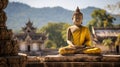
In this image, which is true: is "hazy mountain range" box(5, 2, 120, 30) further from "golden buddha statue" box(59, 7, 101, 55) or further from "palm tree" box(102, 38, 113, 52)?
"golden buddha statue" box(59, 7, 101, 55)

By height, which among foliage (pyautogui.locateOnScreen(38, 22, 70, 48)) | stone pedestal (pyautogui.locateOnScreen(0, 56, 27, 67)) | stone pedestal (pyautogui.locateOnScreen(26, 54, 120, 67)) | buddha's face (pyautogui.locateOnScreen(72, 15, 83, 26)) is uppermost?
buddha's face (pyautogui.locateOnScreen(72, 15, 83, 26))

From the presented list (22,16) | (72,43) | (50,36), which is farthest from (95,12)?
(22,16)

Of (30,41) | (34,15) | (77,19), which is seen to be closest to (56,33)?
(30,41)

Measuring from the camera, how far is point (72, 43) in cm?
877

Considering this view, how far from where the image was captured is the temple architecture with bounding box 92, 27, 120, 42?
1249 inches

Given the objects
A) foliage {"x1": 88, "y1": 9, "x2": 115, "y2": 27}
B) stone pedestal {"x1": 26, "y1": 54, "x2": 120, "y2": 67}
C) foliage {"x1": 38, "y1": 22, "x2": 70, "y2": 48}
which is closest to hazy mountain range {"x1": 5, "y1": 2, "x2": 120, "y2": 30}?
foliage {"x1": 38, "y1": 22, "x2": 70, "y2": 48}

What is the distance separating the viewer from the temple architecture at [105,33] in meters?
31.7

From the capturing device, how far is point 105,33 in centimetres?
3256

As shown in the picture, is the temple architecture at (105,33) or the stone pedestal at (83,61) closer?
the stone pedestal at (83,61)

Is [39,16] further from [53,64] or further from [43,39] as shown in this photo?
[53,64]

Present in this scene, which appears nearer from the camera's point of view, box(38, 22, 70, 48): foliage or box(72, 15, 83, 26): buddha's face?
box(72, 15, 83, 26): buddha's face

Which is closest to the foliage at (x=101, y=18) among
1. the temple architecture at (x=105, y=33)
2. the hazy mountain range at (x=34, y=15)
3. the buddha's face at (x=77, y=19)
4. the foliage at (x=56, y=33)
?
the temple architecture at (x=105, y=33)

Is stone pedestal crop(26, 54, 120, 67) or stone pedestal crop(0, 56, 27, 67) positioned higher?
stone pedestal crop(0, 56, 27, 67)

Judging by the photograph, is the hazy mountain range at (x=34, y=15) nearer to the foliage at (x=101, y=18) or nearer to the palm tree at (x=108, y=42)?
the foliage at (x=101, y=18)
